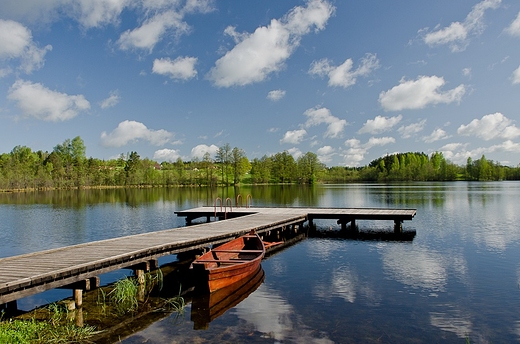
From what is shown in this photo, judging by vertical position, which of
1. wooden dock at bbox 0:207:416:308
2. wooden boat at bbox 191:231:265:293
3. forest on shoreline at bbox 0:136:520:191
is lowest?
wooden boat at bbox 191:231:265:293

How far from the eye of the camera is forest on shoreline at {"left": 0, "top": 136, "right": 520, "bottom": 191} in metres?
94.6

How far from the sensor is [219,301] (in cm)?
1102

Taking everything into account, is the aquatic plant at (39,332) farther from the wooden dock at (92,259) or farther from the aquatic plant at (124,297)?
the aquatic plant at (124,297)

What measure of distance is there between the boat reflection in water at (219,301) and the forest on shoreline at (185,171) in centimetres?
9140

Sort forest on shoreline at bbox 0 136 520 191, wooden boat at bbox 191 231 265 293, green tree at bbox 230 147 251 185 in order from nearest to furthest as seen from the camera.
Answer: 1. wooden boat at bbox 191 231 265 293
2. forest on shoreline at bbox 0 136 520 191
3. green tree at bbox 230 147 251 185

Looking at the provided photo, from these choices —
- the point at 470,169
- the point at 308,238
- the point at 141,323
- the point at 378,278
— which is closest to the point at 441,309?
the point at 378,278

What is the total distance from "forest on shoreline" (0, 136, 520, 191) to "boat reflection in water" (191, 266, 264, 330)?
91.4m

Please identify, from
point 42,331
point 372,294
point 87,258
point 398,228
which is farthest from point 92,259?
point 398,228

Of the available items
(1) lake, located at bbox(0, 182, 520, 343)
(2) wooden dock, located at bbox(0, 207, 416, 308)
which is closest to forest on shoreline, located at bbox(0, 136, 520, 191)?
(1) lake, located at bbox(0, 182, 520, 343)

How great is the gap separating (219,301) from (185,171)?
103066 mm

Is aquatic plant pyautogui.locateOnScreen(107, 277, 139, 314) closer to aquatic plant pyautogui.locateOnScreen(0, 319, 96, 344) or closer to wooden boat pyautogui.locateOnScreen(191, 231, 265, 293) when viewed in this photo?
aquatic plant pyautogui.locateOnScreen(0, 319, 96, 344)

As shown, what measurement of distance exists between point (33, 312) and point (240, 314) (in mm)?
5285

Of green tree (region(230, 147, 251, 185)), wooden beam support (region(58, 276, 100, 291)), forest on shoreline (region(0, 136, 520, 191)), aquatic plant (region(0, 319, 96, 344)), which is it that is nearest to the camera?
aquatic plant (region(0, 319, 96, 344))

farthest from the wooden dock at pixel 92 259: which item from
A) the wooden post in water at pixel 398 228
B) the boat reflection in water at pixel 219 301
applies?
the wooden post in water at pixel 398 228
